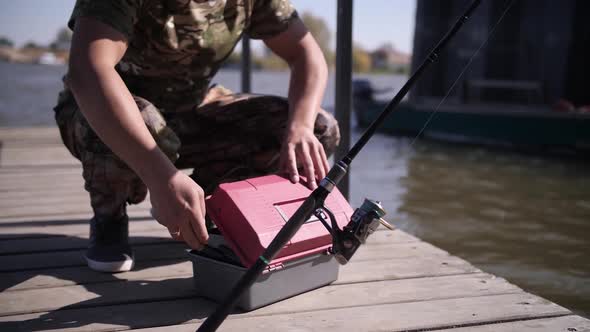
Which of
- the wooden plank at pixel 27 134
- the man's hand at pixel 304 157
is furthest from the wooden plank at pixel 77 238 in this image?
the wooden plank at pixel 27 134

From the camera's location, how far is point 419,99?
14.0 metres

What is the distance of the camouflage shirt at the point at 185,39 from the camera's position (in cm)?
223

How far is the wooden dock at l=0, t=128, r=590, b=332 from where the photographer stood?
1813 millimetres

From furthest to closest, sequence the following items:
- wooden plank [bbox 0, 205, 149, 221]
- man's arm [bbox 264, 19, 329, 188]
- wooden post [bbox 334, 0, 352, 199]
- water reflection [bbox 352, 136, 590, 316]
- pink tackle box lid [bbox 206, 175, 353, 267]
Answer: water reflection [bbox 352, 136, 590, 316], wooden plank [bbox 0, 205, 149, 221], wooden post [bbox 334, 0, 352, 199], man's arm [bbox 264, 19, 329, 188], pink tackle box lid [bbox 206, 175, 353, 267]

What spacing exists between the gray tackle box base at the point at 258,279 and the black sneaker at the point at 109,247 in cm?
39

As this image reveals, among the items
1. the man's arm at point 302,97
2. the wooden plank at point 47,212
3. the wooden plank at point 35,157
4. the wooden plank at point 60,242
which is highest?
the man's arm at point 302,97

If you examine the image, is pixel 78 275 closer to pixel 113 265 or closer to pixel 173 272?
pixel 113 265

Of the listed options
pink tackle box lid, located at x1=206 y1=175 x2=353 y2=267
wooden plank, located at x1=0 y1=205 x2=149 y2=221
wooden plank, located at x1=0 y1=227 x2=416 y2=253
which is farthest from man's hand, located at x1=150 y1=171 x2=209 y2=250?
wooden plank, located at x1=0 y1=205 x2=149 y2=221

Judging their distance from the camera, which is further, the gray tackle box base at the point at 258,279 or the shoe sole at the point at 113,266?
the shoe sole at the point at 113,266

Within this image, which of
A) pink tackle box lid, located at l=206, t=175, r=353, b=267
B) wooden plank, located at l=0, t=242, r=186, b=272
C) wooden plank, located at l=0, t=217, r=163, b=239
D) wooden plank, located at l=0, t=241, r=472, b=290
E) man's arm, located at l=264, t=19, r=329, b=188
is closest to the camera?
pink tackle box lid, located at l=206, t=175, r=353, b=267

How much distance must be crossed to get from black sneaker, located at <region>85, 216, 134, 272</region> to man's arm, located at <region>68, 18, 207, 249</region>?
29.0 inches

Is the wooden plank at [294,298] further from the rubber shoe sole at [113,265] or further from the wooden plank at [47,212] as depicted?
the wooden plank at [47,212]

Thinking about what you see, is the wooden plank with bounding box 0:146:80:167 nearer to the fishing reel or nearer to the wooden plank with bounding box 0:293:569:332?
the wooden plank with bounding box 0:293:569:332

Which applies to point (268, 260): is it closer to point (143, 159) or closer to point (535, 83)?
point (143, 159)
